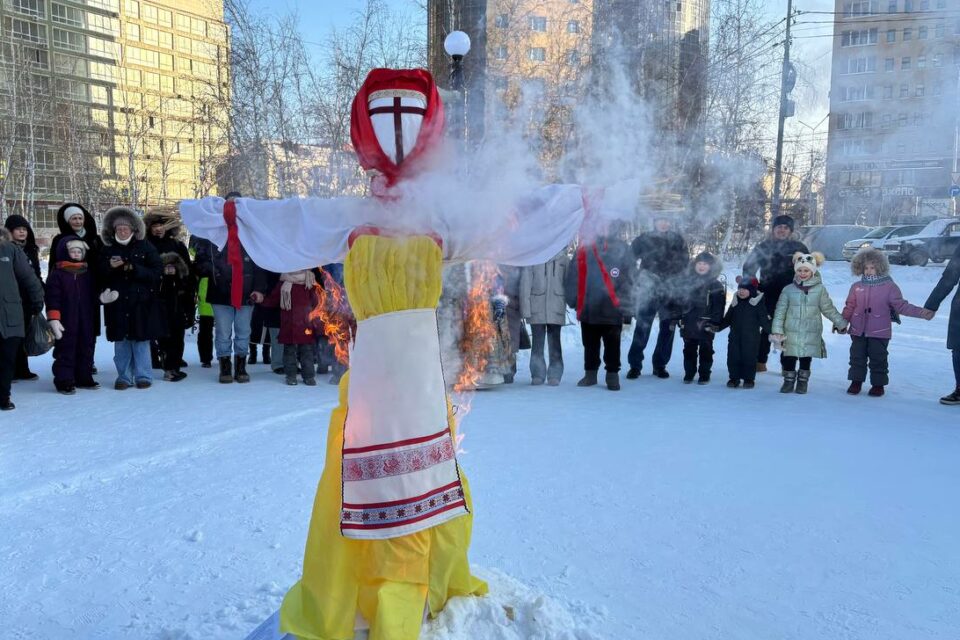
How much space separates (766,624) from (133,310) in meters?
6.89

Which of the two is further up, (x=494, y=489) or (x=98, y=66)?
(x=98, y=66)

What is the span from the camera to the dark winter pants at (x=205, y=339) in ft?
28.6

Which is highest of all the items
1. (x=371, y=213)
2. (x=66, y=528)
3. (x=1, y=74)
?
(x=1, y=74)

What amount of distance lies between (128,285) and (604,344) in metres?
5.36

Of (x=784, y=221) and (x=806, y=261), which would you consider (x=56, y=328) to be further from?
(x=806, y=261)

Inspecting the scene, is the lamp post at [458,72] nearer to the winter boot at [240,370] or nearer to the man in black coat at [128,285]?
the man in black coat at [128,285]

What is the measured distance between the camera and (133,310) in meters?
7.32

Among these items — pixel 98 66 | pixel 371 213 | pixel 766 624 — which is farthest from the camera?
pixel 98 66

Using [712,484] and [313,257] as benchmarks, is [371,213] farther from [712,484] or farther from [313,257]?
[712,484]

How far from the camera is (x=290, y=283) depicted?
7750mm

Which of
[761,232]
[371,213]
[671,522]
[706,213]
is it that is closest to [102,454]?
[371,213]

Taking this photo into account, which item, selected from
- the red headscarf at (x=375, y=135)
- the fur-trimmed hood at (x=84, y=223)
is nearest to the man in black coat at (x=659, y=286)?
the red headscarf at (x=375, y=135)

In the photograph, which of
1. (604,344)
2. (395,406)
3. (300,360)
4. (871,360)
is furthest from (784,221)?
(395,406)

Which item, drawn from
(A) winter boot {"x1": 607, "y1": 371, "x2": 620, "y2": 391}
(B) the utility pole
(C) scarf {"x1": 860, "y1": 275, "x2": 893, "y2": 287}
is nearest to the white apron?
(B) the utility pole
